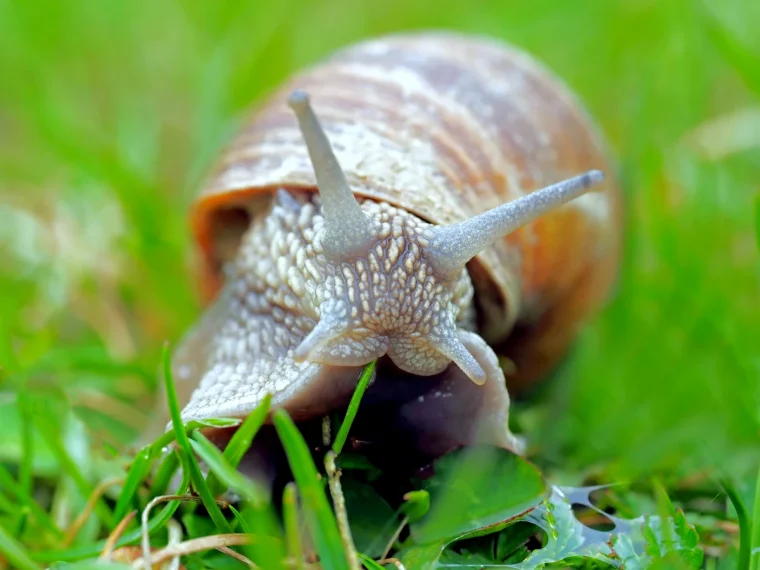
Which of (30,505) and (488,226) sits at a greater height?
(488,226)

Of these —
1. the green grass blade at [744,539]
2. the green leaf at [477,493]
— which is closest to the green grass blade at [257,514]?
the green leaf at [477,493]

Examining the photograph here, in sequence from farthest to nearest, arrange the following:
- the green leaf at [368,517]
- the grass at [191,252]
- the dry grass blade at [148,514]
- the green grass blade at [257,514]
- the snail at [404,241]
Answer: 1. the grass at [191,252]
2. the snail at [404,241]
3. the green leaf at [368,517]
4. the dry grass blade at [148,514]
5. the green grass blade at [257,514]

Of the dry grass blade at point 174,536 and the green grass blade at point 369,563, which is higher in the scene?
the dry grass blade at point 174,536

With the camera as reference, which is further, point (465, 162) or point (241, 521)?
point (465, 162)

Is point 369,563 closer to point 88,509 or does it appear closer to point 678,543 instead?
point 678,543

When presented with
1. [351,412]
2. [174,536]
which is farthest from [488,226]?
[174,536]

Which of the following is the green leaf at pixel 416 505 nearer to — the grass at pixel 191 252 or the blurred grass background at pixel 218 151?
the grass at pixel 191 252

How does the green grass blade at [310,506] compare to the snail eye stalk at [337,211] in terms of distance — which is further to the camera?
the snail eye stalk at [337,211]
